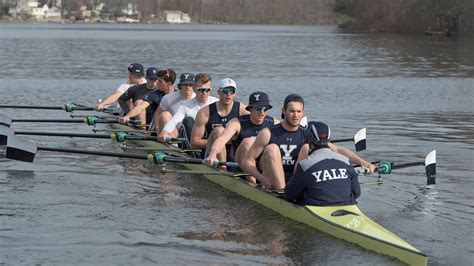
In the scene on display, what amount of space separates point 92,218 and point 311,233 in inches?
122

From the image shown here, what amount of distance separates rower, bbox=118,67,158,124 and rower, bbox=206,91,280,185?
18.7 ft

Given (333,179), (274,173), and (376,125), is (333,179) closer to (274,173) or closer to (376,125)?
(274,173)

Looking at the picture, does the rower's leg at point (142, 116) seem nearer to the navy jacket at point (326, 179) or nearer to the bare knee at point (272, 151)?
the bare knee at point (272, 151)

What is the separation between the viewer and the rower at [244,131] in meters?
12.4

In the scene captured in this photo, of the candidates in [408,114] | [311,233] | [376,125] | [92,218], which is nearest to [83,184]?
[92,218]

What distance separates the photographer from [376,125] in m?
22.2

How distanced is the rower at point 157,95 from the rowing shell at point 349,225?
5428 mm

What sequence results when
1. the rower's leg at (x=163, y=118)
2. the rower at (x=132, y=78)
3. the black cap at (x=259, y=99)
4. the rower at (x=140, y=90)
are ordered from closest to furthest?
the black cap at (x=259, y=99), the rower's leg at (x=163, y=118), the rower at (x=140, y=90), the rower at (x=132, y=78)

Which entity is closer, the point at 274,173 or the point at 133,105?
the point at 274,173

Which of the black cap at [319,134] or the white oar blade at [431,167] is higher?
the black cap at [319,134]

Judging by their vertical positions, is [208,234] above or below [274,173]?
below

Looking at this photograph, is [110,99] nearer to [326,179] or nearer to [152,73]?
[152,73]

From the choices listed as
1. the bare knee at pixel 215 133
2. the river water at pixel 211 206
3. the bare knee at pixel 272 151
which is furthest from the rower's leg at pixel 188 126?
the bare knee at pixel 272 151

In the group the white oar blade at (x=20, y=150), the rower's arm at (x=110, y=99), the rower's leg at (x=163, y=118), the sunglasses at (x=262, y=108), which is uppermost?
the sunglasses at (x=262, y=108)
